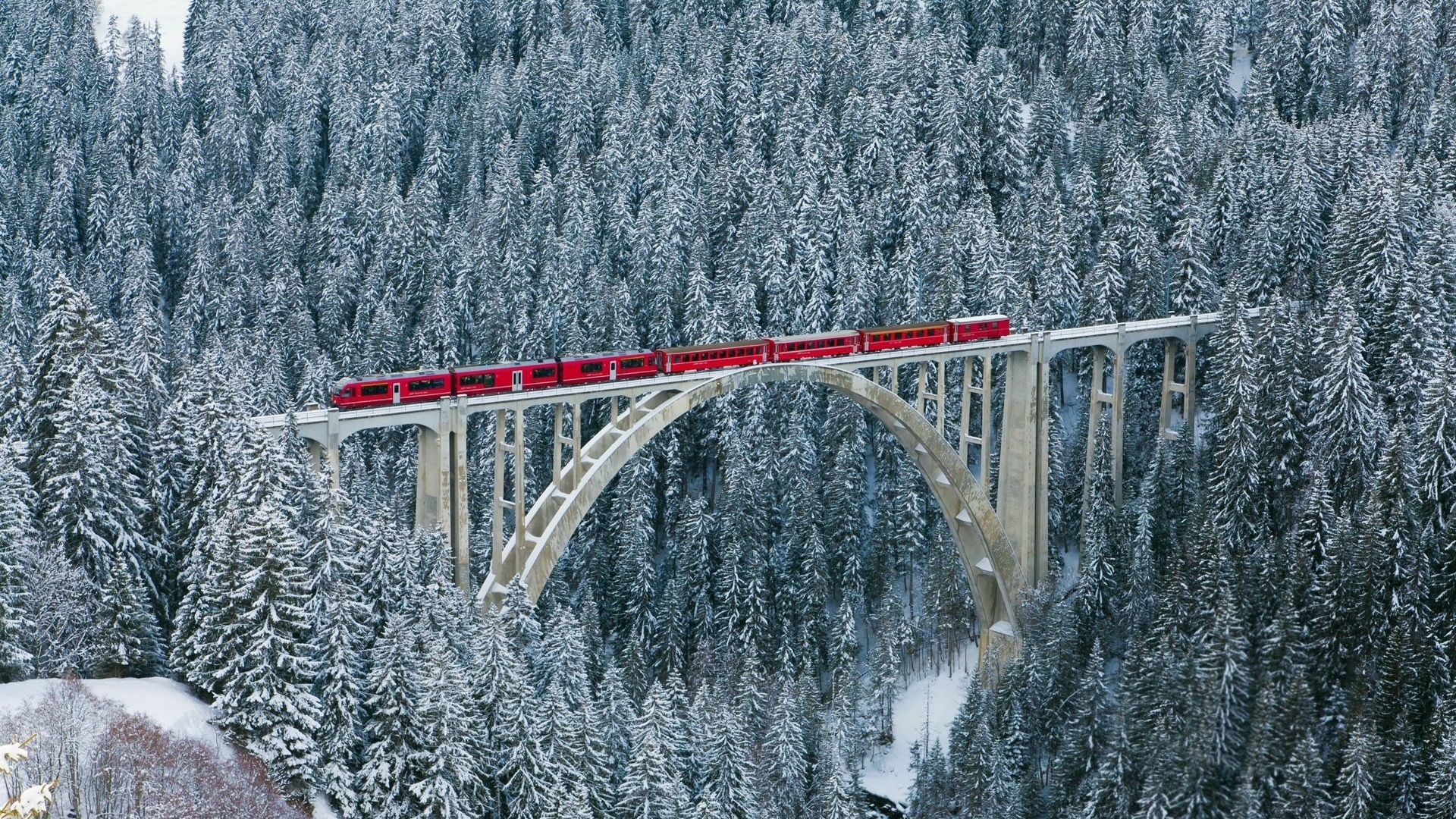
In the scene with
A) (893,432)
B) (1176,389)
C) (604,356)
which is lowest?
(893,432)

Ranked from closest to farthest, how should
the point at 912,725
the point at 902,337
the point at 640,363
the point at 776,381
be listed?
the point at 640,363 < the point at 902,337 < the point at 776,381 < the point at 912,725

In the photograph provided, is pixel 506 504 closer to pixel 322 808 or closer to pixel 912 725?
pixel 322 808

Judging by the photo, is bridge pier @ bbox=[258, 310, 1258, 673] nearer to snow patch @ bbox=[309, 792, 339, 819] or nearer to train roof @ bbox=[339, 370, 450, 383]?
train roof @ bbox=[339, 370, 450, 383]

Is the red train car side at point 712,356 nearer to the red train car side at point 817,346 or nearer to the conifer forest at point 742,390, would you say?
the red train car side at point 817,346

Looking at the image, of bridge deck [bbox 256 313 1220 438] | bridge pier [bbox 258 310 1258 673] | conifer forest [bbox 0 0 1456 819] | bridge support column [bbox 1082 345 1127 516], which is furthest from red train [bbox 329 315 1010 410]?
bridge support column [bbox 1082 345 1127 516]

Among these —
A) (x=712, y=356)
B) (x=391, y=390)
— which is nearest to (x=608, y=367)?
(x=712, y=356)

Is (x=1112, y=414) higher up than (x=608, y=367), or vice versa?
(x=608, y=367)

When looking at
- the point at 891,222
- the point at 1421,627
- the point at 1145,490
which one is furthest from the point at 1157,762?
the point at 891,222
